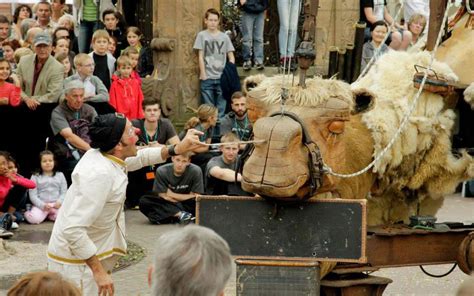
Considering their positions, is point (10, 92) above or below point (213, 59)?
below

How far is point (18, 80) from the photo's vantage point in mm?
14164

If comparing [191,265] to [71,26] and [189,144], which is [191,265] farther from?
[71,26]

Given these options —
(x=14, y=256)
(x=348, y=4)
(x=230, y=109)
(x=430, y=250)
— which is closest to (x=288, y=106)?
(x=430, y=250)

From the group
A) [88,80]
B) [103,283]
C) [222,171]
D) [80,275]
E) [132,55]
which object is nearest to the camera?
[103,283]

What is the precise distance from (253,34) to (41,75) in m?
3.60

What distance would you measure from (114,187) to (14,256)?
4797 mm

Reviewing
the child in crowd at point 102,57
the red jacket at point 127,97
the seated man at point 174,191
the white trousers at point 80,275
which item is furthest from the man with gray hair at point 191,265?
the child in crowd at point 102,57

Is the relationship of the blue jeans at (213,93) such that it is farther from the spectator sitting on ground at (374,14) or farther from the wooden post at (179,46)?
the spectator sitting on ground at (374,14)

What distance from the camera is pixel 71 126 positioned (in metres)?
13.9

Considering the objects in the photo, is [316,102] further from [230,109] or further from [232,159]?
[230,109]

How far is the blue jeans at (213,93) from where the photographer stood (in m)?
16.1

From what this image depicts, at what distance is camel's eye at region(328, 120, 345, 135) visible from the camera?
308 inches

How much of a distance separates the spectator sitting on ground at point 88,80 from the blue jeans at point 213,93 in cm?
183

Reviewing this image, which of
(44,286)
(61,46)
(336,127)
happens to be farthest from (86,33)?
(44,286)
